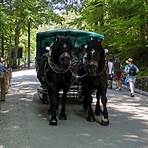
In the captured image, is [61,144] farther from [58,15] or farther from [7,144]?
[58,15]

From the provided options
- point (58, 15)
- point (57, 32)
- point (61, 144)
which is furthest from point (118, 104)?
point (58, 15)

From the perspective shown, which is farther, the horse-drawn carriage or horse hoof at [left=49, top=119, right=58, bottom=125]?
the horse-drawn carriage

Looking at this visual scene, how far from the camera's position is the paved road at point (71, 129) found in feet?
33.8

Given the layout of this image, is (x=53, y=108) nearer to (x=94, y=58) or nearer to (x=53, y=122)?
(x=53, y=122)

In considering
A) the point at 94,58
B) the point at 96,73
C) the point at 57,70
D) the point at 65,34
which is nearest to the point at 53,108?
the point at 57,70

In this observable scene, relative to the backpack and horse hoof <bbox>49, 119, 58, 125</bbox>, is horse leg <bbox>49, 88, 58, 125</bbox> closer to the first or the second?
horse hoof <bbox>49, 119, 58, 125</bbox>

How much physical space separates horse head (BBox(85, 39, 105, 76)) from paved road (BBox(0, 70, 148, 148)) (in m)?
1.49

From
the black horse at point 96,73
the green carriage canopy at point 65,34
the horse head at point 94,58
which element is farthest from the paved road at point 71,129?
the green carriage canopy at point 65,34

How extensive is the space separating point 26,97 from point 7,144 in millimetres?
10976

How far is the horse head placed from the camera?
13.0 metres

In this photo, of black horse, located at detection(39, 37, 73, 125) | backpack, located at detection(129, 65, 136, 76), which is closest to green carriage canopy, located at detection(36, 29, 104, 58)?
black horse, located at detection(39, 37, 73, 125)

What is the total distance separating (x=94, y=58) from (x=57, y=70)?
1189 mm

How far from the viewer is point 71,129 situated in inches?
480

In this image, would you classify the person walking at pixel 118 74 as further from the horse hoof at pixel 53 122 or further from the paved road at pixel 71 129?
the horse hoof at pixel 53 122
